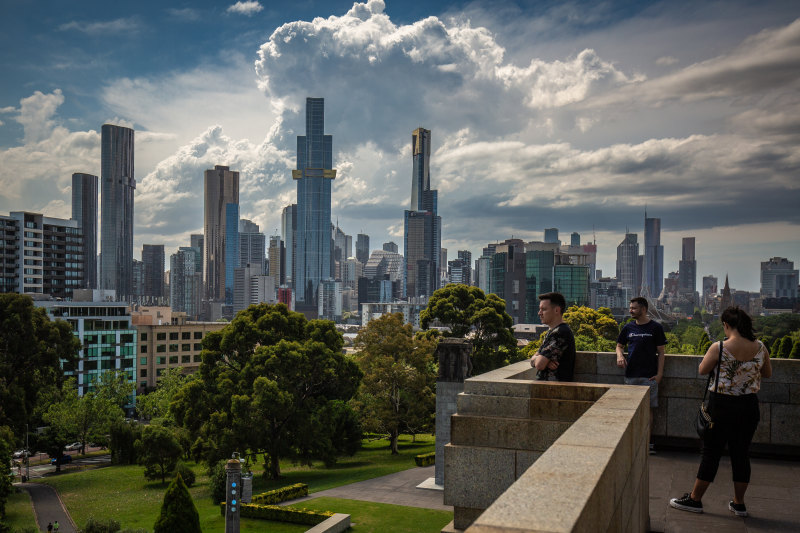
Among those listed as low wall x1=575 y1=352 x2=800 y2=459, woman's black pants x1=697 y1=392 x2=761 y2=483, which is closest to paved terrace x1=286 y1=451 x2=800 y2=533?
low wall x1=575 y1=352 x2=800 y2=459

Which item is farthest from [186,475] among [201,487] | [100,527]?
[100,527]

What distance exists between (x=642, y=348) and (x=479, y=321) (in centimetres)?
3620

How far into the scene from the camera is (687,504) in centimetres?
650

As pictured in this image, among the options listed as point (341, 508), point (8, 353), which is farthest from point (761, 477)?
point (8, 353)

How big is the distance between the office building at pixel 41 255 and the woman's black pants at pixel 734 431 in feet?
321

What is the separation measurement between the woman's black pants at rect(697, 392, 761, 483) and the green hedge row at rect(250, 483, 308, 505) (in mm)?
22352

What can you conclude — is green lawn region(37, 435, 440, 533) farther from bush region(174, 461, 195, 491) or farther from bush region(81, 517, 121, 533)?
bush region(81, 517, 121, 533)

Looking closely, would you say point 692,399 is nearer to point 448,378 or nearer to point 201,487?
point 448,378

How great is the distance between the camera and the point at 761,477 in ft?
25.9

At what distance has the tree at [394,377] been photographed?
119 feet

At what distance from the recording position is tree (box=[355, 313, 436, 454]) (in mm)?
36406

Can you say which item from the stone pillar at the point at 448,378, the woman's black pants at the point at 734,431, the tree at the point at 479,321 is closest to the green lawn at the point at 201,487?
the stone pillar at the point at 448,378

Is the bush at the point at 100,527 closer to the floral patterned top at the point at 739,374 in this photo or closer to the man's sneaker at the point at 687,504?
the man's sneaker at the point at 687,504

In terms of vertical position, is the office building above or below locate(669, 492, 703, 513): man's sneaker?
above
